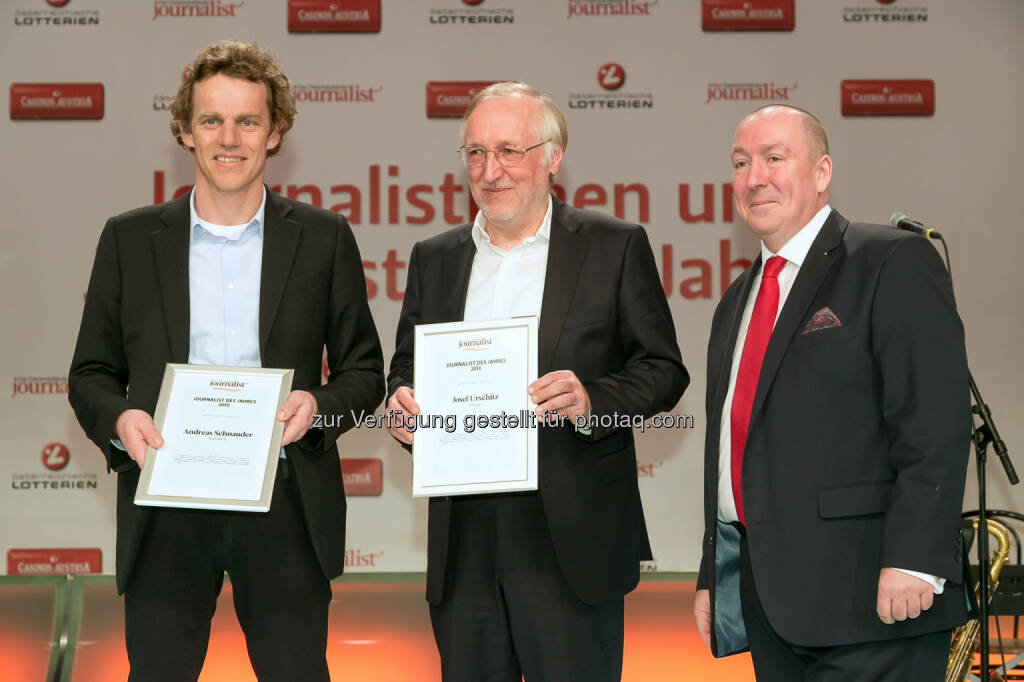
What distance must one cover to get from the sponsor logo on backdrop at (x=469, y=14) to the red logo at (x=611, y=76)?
598mm

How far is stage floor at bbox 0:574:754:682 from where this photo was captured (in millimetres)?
→ 3900

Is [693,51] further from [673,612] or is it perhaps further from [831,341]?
[831,341]

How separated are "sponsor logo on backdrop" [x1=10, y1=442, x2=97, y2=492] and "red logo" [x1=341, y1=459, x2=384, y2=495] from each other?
1.49m

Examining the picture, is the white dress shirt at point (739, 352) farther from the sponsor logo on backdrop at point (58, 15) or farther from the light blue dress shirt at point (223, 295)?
the sponsor logo on backdrop at point (58, 15)

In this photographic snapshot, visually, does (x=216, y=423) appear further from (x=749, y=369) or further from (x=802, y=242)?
(x=802, y=242)

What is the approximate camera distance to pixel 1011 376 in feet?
18.5

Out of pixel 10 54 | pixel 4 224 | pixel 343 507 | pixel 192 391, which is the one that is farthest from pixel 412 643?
pixel 10 54

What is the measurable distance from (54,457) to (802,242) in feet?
15.8

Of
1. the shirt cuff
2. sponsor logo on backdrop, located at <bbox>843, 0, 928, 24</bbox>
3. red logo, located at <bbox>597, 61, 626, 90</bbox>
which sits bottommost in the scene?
the shirt cuff

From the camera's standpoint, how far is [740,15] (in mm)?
5621

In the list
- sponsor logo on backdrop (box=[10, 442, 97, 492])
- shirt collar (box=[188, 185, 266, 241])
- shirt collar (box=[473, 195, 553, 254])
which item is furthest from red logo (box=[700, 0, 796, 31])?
sponsor logo on backdrop (box=[10, 442, 97, 492])

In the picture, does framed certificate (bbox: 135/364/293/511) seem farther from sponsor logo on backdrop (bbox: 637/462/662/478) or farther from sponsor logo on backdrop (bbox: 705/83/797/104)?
sponsor logo on backdrop (bbox: 705/83/797/104)

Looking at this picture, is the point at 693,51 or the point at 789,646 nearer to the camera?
the point at 789,646

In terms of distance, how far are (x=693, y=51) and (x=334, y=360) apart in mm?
3844
